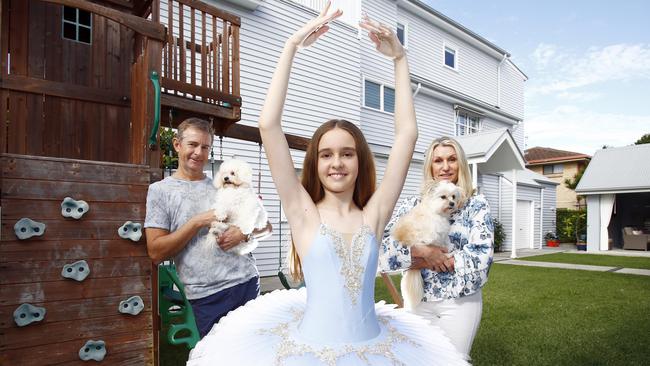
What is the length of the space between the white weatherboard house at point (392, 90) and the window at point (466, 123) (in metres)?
0.06

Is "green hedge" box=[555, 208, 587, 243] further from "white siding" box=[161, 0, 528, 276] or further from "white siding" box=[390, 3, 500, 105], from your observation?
"white siding" box=[390, 3, 500, 105]

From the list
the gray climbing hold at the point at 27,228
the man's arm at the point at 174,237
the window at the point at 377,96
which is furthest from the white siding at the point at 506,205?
the gray climbing hold at the point at 27,228

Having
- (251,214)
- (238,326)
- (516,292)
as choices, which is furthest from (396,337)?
(516,292)

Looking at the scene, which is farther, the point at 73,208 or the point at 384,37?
the point at 73,208

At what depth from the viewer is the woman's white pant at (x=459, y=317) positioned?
2326 millimetres

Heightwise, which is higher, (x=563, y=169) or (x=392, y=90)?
(x=392, y=90)

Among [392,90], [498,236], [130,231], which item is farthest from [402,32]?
[130,231]

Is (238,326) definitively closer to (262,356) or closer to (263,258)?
(262,356)

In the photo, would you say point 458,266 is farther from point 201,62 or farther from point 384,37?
Answer: point 201,62

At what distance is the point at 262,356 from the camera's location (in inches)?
55.7

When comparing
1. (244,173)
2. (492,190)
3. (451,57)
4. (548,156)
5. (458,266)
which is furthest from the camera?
(548,156)

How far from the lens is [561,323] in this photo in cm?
627

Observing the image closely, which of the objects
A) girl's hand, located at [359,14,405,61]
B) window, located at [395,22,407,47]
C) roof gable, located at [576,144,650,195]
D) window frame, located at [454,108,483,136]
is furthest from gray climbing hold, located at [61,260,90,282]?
roof gable, located at [576,144,650,195]

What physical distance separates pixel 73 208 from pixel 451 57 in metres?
18.0
